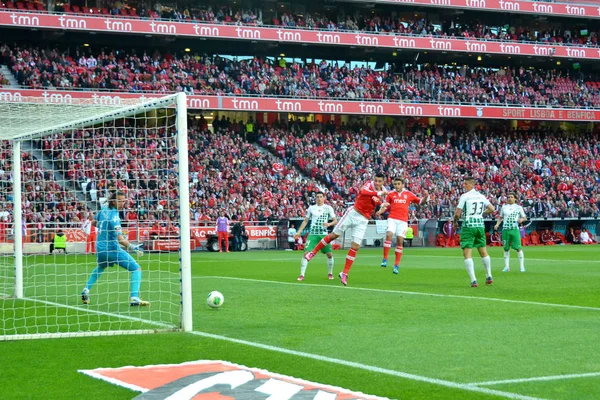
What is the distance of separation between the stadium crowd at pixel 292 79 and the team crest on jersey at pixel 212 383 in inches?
1555

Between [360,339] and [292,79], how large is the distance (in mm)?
44686

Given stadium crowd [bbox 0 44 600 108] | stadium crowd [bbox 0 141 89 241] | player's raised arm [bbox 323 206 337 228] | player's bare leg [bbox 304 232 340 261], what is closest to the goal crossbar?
player's bare leg [bbox 304 232 340 261]

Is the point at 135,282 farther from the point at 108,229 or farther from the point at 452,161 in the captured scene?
the point at 452,161

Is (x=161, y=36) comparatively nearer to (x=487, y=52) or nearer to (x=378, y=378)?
(x=487, y=52)

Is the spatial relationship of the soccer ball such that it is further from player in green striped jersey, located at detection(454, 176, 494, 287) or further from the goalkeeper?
player in green striped jersey, located at detection(454, 176, 494, 287)

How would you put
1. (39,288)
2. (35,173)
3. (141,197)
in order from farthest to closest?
(141,197)
(35,173)
(39,288)

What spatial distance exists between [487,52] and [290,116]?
1489cm

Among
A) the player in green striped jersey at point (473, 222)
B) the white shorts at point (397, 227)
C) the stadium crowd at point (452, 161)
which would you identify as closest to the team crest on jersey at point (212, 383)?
the player in green striped jersey at point (473, 222)

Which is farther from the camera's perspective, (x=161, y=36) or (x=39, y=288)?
(x=161, y=36)

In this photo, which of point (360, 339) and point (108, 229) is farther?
point (108, 229)

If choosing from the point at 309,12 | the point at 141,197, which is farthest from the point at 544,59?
the point at 141,197

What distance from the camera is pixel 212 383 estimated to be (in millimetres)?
6762

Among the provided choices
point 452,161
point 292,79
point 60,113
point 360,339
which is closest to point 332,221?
point 60,113

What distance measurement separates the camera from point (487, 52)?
5722cm
